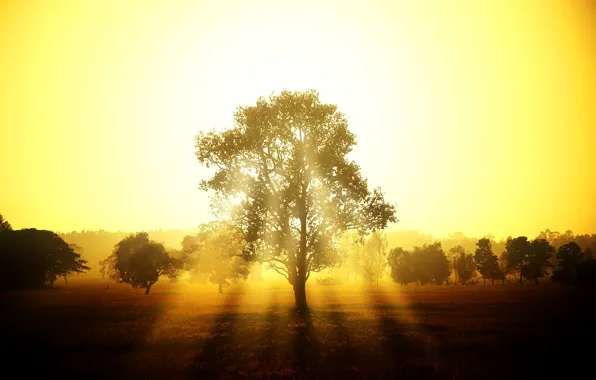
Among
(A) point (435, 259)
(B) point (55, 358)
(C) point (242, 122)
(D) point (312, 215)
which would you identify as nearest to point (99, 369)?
(B) point (55, 358)

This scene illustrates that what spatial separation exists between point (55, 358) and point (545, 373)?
22406 millimetres

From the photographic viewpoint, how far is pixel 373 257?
121438 mm

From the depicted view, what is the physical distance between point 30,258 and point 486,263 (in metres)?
124

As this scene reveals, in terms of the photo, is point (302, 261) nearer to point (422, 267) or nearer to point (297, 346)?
point (297, 346)

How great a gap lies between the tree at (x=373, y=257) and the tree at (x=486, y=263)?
29.9 m

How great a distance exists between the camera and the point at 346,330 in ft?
84.4

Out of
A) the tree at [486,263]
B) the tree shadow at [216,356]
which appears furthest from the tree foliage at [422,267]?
the tree shadow at [216,356]

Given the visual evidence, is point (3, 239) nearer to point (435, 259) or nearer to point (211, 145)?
point (211, 145)

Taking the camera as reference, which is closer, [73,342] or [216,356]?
[216,356]

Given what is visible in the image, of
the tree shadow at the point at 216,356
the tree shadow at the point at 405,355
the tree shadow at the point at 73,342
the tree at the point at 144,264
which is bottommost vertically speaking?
the tree shadow at the point at 405,355

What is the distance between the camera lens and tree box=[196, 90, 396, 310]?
1289 inches

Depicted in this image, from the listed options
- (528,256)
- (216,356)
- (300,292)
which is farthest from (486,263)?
(216,356)

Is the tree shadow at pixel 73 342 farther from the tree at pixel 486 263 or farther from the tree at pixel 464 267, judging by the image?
the tree at pixel 464 267

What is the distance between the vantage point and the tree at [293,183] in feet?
107
